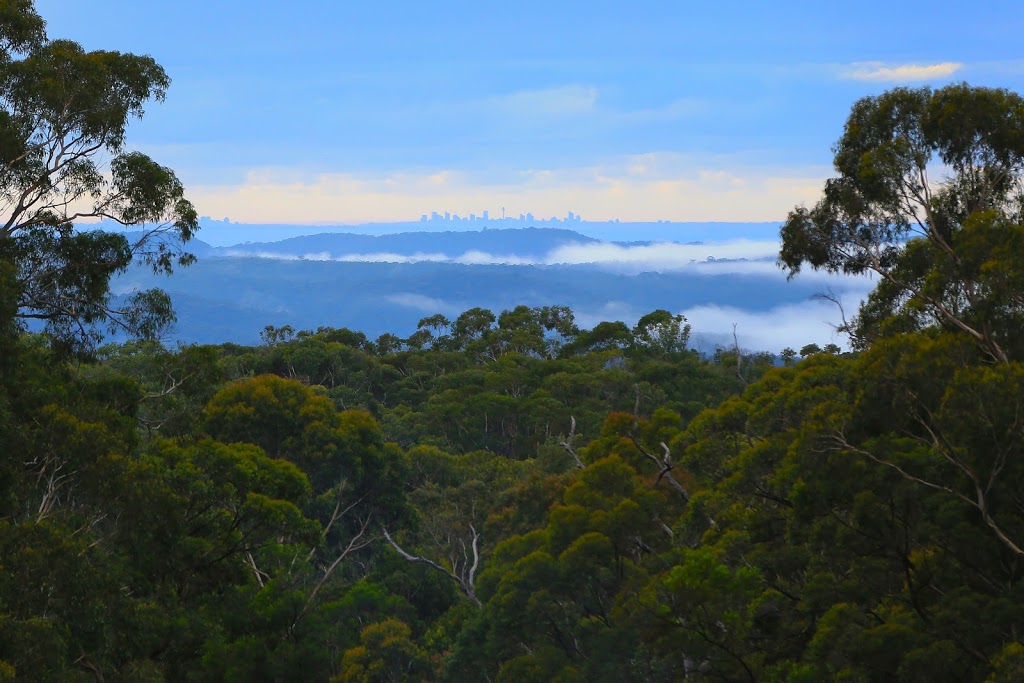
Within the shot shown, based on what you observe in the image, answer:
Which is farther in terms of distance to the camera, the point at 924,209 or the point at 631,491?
the point at 631,491

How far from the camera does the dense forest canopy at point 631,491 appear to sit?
32.6ft

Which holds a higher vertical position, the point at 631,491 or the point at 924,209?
the point at 924,209

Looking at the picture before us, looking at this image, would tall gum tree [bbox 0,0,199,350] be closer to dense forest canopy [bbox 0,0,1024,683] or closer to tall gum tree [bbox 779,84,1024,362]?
dense forest canopy [bbox 0,0,1024,683]

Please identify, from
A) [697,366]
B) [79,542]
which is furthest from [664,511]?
[697,366]

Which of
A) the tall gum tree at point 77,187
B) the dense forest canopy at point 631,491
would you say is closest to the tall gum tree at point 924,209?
the dense forest canopy at point 631,491

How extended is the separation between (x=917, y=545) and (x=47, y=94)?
463 inches

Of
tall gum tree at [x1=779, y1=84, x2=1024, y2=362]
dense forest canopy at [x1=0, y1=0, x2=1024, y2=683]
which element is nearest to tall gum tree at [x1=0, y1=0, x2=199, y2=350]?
dense forest canopy at [x1=0, y1=0, x2=1024, y2=683]

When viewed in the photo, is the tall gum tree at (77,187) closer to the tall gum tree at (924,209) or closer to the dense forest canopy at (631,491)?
the dense forest canopy at (631,491)

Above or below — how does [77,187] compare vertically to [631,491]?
above

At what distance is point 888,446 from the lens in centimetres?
1148

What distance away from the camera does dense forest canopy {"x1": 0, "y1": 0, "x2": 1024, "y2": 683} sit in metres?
9.92

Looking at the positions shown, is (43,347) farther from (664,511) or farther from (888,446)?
(888,446)

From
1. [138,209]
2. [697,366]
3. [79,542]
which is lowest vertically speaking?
[697,366]

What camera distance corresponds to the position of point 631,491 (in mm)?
18219
